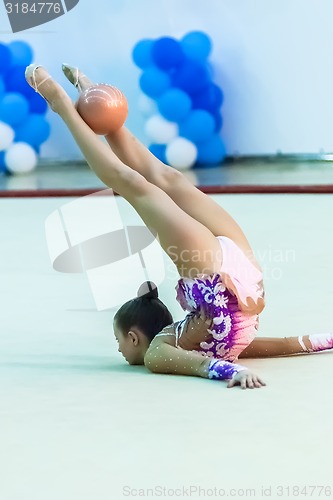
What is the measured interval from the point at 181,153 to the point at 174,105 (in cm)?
39

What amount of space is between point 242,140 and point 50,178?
166cm

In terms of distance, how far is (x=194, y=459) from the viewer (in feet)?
7.89

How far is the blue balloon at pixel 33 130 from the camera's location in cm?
Answer: 818

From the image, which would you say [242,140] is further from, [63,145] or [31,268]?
[31,268]

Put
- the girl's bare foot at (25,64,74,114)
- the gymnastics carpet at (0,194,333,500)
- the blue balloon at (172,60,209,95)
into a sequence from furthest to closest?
the blue balloon at (172,60,209,95) < the girl's bare foot at (25,64,74,114) < the gymnastics carpet at (0,194,333,500)

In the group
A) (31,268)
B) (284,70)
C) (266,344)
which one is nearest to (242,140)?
(284,70)

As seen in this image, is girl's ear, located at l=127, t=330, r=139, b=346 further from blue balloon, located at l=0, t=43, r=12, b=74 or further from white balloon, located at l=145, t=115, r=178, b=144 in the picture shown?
blue balloon, located at l=0, t=43, r=12, b=74

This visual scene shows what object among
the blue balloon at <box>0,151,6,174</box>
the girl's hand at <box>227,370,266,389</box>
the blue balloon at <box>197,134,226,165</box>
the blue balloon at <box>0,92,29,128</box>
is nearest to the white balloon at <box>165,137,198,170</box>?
the blue balloon at <box>197,134,226,165</box>

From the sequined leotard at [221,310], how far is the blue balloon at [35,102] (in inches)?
209

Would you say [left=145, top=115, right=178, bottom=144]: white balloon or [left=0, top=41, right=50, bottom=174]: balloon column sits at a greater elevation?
[left=0, top=41, right=50, bottom=174]: balloon column

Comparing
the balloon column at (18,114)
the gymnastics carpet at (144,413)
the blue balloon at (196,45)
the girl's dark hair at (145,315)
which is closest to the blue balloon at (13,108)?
the balloon column at (18,114)

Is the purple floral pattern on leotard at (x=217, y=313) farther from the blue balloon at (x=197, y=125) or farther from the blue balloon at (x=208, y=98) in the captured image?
the blue balloon at (x=208, y=98)

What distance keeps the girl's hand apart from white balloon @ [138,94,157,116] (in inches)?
208

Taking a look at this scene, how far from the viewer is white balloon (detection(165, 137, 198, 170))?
Answer: 7.95 meters
